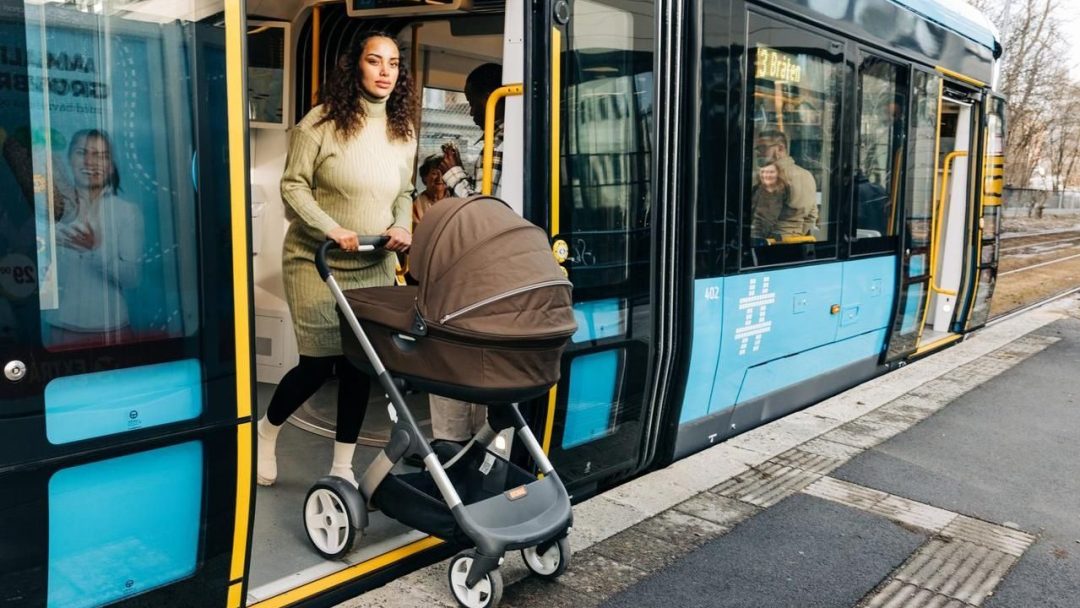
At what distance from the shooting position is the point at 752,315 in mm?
5105

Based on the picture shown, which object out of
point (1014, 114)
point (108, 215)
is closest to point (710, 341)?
point (108, 215)

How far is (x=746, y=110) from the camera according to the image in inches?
191

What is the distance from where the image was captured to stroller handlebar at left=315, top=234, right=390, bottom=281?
3.38 meters

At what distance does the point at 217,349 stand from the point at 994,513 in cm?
392

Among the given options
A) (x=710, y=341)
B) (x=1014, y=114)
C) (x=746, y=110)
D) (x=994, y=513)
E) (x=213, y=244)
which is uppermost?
(x=1014, y=114)

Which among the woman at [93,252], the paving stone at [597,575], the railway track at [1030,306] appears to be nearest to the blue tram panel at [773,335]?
the paving stone at [597,575]

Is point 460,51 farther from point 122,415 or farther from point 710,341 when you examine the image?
point 122,415

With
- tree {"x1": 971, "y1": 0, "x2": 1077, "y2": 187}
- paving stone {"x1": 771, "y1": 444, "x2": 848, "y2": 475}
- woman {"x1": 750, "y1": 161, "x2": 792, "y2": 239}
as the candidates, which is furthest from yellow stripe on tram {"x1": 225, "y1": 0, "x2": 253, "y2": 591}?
tree {"x1": 971, "y1": 0, "x2": 1077, "y2": 187}

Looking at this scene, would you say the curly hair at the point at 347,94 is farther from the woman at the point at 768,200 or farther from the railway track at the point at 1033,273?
the railway track at the point at 1033,273

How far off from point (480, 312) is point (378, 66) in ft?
3.90

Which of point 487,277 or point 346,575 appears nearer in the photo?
point 487,277

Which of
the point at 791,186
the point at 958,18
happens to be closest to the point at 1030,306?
the point at 958,18

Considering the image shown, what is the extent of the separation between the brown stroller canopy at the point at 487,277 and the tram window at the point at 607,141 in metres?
0.67

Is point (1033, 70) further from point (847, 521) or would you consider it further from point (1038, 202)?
point (847, 521)
